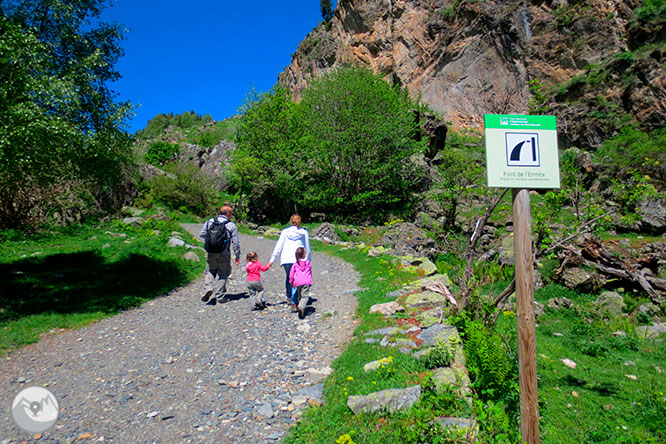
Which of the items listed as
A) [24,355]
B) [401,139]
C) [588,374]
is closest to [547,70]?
[401,139]

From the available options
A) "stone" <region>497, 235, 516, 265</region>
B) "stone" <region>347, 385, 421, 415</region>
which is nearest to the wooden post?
"stone" <region>347, 385, 421, 415</region>

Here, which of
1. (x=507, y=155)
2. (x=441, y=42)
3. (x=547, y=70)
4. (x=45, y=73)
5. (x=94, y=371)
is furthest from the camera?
(x=441, y=42)

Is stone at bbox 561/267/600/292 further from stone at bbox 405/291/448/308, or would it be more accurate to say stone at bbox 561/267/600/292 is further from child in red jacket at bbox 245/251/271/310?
child in red jacket at bbox 245/251/271/310

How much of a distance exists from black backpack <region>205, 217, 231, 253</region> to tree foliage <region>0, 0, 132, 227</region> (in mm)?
3961

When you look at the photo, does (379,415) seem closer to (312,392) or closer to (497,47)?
(312,392)

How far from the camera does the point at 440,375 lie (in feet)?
15.6

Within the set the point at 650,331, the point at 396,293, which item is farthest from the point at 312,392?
the point at 650,331

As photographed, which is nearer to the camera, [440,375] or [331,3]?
[440,375]

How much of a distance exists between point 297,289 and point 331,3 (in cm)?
8015

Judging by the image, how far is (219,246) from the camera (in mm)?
9047

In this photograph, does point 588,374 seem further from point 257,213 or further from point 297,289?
point 257,213

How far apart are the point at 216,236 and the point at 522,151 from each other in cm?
732

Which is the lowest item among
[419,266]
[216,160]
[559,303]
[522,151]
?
[559,303]

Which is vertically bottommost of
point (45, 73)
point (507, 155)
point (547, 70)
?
point (507, 155)
